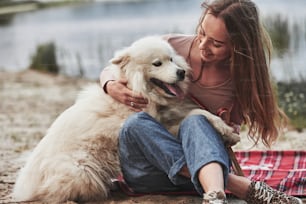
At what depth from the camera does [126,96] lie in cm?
379

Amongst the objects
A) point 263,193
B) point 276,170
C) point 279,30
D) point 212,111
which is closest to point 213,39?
point 212,111

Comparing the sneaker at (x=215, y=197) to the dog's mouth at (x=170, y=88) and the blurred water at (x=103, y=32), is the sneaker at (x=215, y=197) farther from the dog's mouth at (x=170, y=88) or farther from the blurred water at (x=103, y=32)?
the blurred water at (x=103, y=32)

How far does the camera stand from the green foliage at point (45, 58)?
13.2 metres

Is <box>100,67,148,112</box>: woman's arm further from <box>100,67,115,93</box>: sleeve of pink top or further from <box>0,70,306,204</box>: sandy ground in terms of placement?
<box>0,70,306,204</box>: sandy ground

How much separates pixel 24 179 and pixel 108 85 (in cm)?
79

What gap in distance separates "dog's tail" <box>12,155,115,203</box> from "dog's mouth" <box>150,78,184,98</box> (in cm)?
64

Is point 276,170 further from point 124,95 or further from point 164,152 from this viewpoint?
point 124,95

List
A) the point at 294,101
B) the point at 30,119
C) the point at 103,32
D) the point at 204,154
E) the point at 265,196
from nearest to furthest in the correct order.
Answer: the point at 204,154 → the point at 265,196 → the point at 294,101 → the point at 30,119 → the point at 103,32

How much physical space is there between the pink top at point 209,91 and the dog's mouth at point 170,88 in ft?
0.30

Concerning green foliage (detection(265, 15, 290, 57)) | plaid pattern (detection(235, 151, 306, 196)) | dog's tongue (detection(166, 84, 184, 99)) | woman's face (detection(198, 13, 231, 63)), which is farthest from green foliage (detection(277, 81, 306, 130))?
woman's face (detection(198, 13, 231, 63))

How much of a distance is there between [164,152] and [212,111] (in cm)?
54

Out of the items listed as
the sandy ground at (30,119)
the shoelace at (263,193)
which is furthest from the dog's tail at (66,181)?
the shoelace at (263,193)

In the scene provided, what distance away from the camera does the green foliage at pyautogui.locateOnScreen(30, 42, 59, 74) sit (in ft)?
43.2

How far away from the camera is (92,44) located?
16.7 meters
